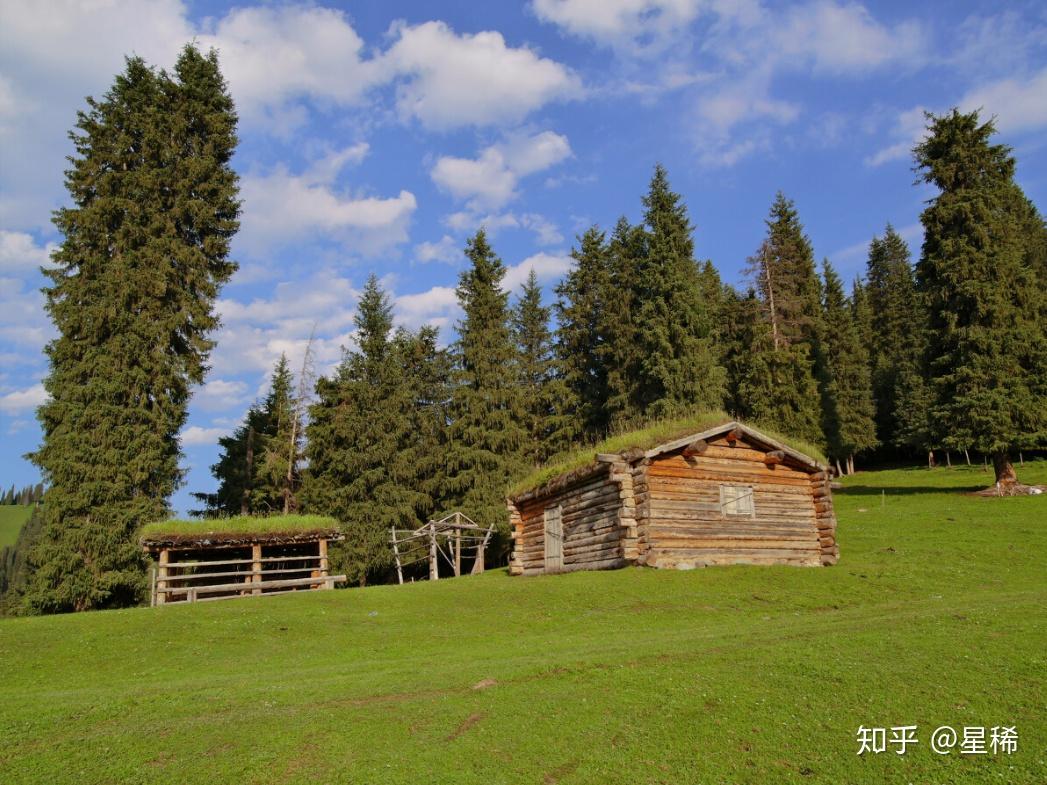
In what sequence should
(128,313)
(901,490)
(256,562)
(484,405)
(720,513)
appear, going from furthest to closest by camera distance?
(484,405) < (901,490) < (128,313) < (256,562) < (720,513)

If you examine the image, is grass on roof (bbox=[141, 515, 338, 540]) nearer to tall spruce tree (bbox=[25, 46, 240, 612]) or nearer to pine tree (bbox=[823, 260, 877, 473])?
tall spruce tree (bbox=[25, 46, 240, 612])

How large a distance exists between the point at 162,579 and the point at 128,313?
14.4 meters

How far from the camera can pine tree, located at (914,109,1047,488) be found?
117 feet

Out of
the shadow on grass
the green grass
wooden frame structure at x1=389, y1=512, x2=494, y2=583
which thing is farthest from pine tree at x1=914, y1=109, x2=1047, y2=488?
the green grass

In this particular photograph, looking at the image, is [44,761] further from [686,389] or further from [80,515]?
[686,389]

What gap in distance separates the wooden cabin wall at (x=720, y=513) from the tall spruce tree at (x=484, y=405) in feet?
72.2

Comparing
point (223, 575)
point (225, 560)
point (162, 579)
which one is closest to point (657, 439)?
point (225, 560)

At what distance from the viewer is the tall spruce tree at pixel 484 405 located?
147 feet

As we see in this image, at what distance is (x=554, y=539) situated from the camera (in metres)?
26.6

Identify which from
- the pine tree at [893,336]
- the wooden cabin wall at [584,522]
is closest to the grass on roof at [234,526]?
the wooden cabin wall at [584,522]

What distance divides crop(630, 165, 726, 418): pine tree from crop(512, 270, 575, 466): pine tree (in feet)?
20.8

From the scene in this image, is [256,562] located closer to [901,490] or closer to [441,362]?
[441,362]

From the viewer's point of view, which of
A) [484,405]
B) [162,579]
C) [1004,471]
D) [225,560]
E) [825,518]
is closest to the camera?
[825,518]

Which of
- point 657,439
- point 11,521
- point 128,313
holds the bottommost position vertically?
point 657,439
